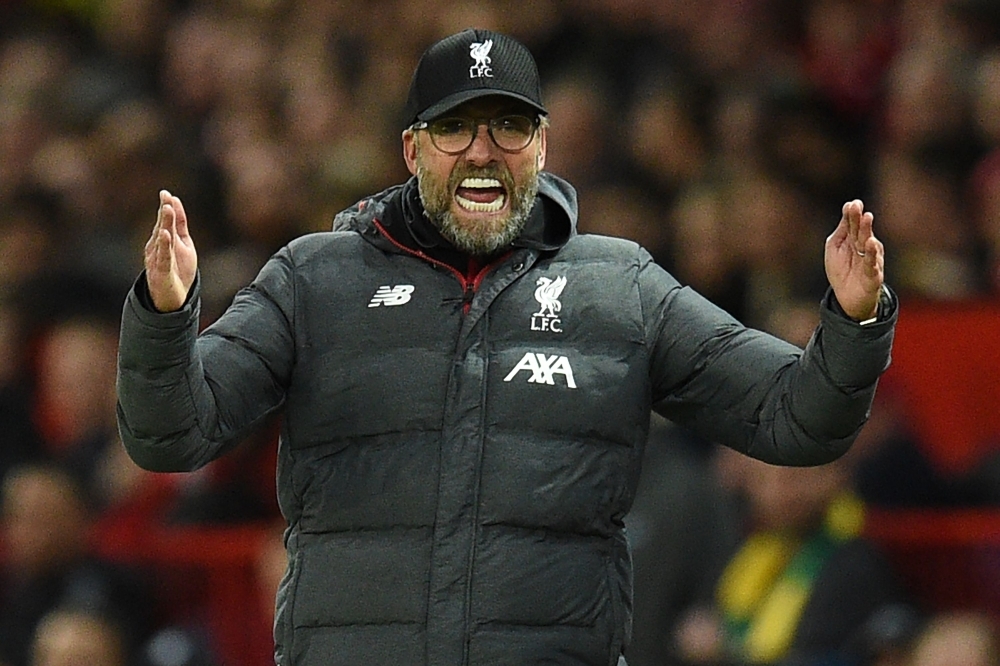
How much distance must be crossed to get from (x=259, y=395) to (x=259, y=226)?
4.69m

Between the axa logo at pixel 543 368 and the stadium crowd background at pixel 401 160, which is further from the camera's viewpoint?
the stadium crowd background at pixel 401 160

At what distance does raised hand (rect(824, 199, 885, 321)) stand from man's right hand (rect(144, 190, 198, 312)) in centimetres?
122

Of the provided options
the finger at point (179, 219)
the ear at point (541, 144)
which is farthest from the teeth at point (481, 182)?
the finger at point (179, 219)

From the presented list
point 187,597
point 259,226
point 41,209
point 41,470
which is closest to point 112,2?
point 41,209

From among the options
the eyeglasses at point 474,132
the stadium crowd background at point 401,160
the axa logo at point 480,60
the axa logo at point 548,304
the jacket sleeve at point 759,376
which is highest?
the axa logo at point 480,60

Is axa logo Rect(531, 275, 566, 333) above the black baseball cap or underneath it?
underneath

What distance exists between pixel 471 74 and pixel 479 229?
314mm

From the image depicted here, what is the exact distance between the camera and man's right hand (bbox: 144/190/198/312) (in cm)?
388

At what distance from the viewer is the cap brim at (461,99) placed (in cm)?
423

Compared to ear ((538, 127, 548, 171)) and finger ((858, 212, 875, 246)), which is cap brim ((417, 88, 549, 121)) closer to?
ear ((538, 127, 548, 171))

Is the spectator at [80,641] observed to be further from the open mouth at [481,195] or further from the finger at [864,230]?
the finger at [864,230]

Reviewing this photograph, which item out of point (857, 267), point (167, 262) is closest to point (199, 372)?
point (167, 262)

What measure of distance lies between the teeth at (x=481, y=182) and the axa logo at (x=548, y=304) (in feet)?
0.71

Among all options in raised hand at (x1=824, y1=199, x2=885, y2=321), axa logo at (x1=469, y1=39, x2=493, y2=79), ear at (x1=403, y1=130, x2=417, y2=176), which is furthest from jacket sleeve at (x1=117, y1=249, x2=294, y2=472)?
raised hand at (x1=824, y1=199, x2=885, y2=321)
